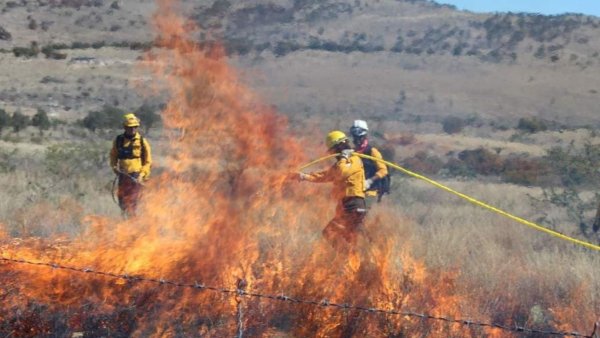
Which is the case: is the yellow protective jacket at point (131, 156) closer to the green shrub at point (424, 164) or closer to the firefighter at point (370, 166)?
the firefighter at point (370, 166)

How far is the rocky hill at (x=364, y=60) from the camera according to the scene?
111 feet

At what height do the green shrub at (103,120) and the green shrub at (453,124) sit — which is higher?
the green shrub at (103,120)

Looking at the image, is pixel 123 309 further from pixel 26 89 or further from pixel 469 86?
pixel 469 86

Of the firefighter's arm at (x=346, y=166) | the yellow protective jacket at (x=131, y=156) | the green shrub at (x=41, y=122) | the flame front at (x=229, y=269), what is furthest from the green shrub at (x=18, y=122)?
the firefighter's arm at (x=346, y=166)

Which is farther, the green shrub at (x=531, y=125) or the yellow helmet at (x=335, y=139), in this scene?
the green shrub at (x=531, y=125)

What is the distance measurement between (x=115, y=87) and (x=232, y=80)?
2375cm

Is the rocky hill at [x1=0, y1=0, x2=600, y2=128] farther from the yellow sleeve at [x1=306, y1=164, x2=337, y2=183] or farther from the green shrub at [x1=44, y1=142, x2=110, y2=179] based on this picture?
the yellow sleeve at [x1=306, y1=164, x2=337, y2=183]

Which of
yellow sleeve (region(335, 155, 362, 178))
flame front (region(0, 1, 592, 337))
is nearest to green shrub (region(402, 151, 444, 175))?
flame front (region(0, 1, 592, 337))

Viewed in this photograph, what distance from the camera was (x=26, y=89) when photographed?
118 feet

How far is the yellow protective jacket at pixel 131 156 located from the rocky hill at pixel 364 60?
7.47 metres

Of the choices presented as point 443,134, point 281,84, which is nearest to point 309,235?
point 281,84

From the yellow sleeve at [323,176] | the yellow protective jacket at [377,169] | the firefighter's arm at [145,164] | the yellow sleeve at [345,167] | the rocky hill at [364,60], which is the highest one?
the yellow sleeve at [345,167]

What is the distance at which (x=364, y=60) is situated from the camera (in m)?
46.1

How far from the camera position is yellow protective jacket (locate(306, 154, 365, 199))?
29.9 ft
